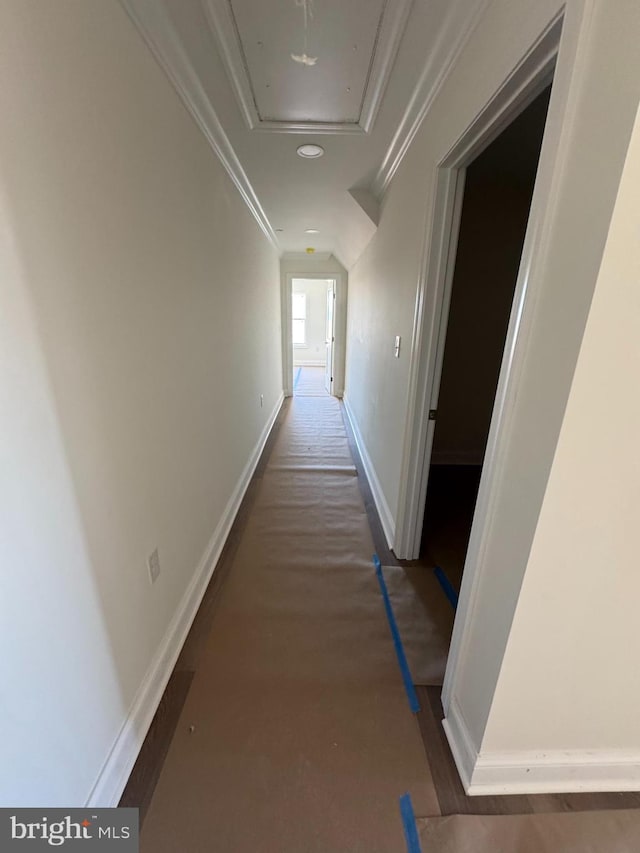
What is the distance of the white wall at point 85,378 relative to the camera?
71 cm

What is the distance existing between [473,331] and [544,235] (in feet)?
8.27

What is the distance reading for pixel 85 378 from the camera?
2.96 ft

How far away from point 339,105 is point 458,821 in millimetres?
2637

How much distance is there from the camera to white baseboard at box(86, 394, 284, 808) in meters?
1.00

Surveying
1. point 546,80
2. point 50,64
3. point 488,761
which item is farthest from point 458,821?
point 50,64

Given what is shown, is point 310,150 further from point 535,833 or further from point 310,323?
point 310,323

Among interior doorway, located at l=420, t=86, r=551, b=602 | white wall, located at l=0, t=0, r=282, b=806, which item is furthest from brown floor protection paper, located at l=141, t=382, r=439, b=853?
interior doorway, located at l=420, t=86, r=551, b=602

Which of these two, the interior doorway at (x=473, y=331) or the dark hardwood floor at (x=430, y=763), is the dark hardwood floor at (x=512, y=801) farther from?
the interior doorway at (x=473, y=331)

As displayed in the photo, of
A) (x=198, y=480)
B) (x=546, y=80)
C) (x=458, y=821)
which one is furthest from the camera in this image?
(x=198, y=480)

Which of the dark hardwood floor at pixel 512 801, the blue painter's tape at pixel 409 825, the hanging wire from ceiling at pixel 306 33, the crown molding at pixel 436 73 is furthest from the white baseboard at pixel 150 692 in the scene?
the crown molding at pixel 436 73

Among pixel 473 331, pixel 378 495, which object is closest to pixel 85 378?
pixel 378 495

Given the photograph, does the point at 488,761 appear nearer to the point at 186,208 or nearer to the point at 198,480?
the point at 198,480

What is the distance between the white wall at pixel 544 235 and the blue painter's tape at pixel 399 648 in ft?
0.57

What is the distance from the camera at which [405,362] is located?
6.46 feet
